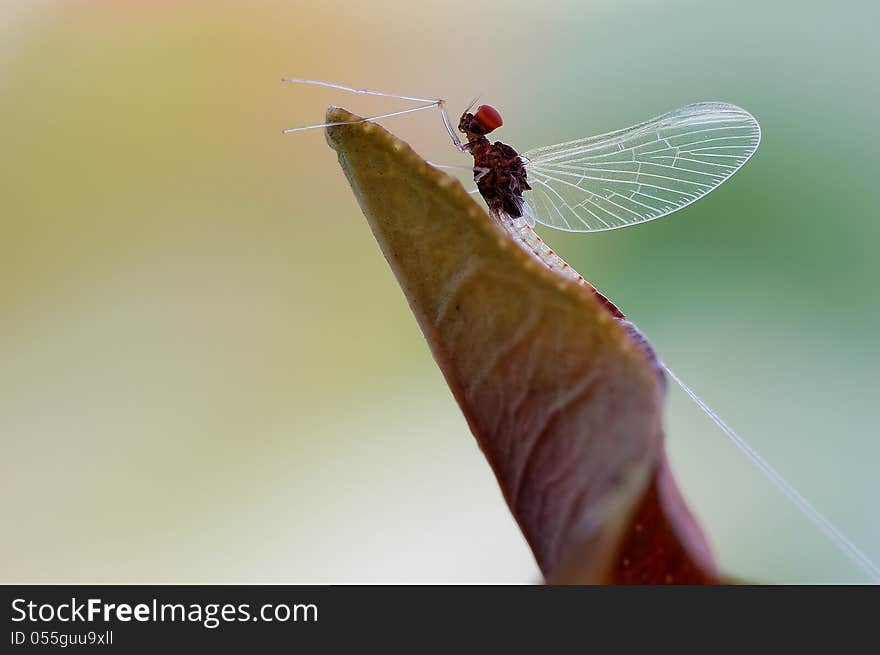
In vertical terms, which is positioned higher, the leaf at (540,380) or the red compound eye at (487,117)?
the red compound eye at (487,117)

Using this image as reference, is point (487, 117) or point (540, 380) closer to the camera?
point (540, 380)

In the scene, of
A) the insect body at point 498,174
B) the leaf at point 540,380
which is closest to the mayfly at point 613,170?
the insect body at point 498,174

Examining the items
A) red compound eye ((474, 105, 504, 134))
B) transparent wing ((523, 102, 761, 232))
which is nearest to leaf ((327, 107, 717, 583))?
red compound eye ((474, 105, 504, 134))

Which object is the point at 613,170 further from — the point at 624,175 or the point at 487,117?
the point at 487,117

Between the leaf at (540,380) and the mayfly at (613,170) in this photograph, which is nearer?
the leaf at (540,380)

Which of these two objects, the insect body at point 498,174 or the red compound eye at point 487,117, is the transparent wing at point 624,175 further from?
the red compound eye at point 487,117

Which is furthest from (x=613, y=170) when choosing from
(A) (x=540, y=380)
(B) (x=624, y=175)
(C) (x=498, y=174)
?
(A) (x=540, y=380)

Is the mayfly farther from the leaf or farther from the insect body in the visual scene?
the leaf
